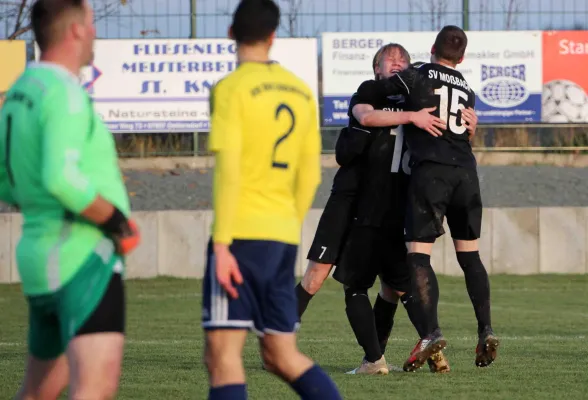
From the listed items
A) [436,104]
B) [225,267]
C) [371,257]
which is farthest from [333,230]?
[225,267]

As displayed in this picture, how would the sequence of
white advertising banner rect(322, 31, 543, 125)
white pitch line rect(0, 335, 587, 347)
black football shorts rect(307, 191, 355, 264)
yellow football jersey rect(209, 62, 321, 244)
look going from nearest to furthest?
yellow football jersey rect(209, 62, 321, 244)
black football shorts rect(307, 191, 355, 264)
white pitch line rect(0, 335, 587, 347)
white advertising banner rect(322, 31, 543, 125)

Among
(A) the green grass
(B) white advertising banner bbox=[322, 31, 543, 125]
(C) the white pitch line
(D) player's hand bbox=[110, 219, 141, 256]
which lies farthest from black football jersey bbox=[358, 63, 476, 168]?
(B) white advertising banner bbox=[322, 31, 543, 125]

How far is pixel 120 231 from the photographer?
4.56 meters

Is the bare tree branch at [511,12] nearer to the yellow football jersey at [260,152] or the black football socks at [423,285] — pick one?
the black football socks at [423,285]

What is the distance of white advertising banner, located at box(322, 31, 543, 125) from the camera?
2392cm

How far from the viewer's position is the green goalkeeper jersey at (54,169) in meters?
4.36

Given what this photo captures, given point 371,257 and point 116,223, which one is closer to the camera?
point 116,223

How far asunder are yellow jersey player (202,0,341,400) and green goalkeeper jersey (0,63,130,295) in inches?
21.3

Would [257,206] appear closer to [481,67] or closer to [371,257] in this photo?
[371,257]

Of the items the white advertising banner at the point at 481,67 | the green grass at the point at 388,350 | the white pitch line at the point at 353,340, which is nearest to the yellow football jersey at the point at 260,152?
the green grass at the point at 388,350

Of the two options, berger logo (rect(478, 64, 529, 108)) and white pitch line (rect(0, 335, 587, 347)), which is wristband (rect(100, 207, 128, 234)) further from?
berger logo (rect(478, 64, 529, 108))

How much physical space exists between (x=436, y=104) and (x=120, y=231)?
389 centimetres

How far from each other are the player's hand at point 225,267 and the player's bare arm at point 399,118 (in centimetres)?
323

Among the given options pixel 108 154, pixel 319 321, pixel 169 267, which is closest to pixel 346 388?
pixel 108 154
